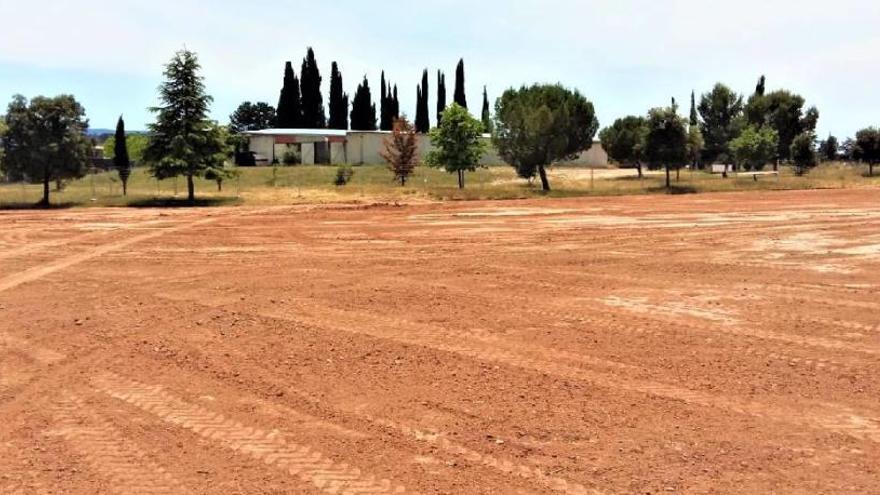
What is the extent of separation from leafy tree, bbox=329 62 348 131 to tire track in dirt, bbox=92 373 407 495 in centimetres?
8356

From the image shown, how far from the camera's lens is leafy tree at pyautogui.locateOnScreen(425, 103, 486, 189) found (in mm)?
45812

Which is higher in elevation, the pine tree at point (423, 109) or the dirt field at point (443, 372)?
the pine tree at point (423, 109)

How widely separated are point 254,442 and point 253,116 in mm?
110619

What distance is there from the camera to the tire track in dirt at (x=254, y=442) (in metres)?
4.95

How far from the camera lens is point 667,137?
48.8 m

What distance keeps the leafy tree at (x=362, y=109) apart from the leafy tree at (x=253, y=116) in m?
27.4

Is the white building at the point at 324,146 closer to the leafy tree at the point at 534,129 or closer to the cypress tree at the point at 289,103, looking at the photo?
the cypress tree at the point at 289,103

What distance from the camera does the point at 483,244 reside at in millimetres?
19047

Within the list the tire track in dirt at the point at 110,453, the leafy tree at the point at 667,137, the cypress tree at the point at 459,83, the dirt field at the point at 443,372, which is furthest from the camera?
the cypress tree at the point at 459,83

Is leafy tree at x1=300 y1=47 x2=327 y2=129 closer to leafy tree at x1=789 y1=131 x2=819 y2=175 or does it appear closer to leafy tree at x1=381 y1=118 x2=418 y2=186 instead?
leafy tree at x1=381 y1=118 x2=418 y2=186

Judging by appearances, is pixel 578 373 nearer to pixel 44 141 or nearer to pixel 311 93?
pixel 44 141

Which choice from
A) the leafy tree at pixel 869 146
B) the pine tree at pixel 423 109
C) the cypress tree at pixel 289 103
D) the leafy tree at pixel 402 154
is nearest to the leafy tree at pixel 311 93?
the cypress tree at pixel 289 103

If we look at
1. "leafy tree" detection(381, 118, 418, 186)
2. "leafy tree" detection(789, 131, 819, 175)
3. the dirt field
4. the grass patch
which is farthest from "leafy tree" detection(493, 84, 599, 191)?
the dirt field

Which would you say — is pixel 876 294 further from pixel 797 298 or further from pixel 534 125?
pixel 534 125
